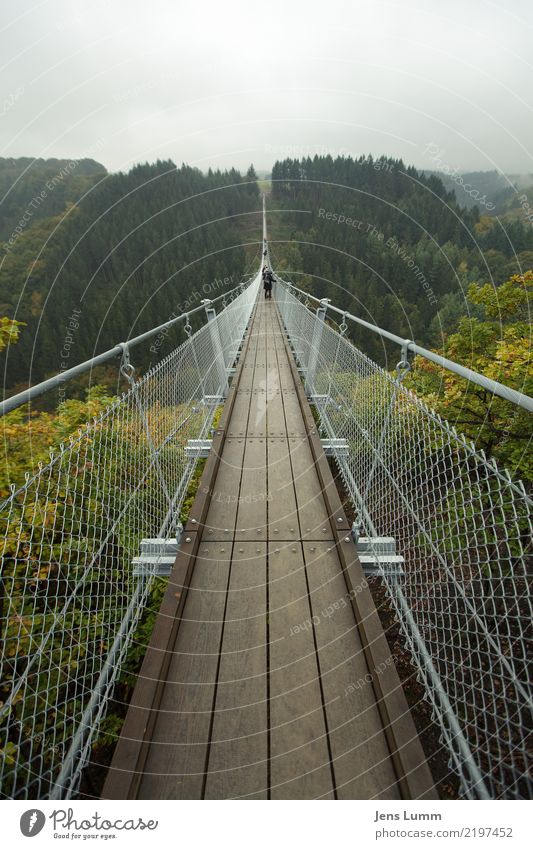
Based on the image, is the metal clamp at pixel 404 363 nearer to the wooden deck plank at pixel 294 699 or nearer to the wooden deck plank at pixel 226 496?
the wooden deck plank at pixel 294 699

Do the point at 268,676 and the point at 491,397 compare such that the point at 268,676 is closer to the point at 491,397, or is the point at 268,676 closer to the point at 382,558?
the point at 382,558

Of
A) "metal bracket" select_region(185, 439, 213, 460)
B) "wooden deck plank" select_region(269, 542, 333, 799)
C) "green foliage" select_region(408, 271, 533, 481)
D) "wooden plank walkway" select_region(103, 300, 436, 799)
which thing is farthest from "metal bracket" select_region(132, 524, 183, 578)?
"green foliage" select_region(408, 271, 533, 481)

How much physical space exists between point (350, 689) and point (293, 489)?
1.60 metres

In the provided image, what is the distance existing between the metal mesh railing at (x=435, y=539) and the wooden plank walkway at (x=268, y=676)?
224 mm

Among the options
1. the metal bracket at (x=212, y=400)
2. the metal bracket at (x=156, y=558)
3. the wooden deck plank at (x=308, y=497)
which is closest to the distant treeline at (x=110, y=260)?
the metal bracket at (x=212, y=400)

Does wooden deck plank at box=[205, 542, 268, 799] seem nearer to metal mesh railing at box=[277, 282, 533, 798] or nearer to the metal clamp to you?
metal mesh railing at box=[277, 282, 533, 798]

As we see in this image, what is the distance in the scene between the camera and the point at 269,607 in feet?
7.64

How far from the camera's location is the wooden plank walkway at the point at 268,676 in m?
1.64

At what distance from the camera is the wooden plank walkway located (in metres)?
1.64

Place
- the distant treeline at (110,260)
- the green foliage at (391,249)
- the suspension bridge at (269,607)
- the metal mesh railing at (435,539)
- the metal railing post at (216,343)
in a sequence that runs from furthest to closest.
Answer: the green foliage at (391,249) < the distant treeline at (110,260) < the metal railing post at (216,343) < the suspension bridge at (269,607) < the metal mesh railing at (435,539)

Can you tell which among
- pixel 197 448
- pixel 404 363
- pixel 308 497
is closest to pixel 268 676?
pixel 308 497

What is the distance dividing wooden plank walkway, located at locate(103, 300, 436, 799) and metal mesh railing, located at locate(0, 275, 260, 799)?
11.1 inches
